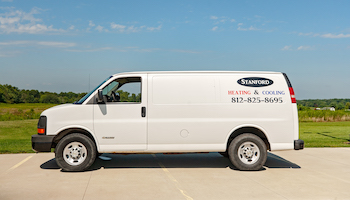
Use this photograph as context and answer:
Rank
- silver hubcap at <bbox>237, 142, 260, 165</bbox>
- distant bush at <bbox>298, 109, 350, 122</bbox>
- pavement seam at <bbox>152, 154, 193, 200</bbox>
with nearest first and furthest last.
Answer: pavement seam at <bbox>152, 154, 193, 200</bbox>
silver hubcap at <bbox>237, 142, 260, 165</bbox>
distant bush at <bbox>298, 109, 350, 122</bbox>

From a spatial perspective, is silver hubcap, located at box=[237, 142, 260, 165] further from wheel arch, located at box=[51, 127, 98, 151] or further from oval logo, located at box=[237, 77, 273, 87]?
wheel arch, located at box=[51, 127, 98, 151]

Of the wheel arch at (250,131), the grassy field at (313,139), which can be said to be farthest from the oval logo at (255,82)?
the grassy field at (313,139)

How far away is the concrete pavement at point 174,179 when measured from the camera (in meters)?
5.75

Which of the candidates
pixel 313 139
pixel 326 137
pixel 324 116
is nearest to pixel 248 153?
pixel 313 139

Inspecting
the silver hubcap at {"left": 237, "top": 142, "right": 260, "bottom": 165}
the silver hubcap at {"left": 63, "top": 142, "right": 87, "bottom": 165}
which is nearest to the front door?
the silver hubcap at {"left": 63, "top": 142, "right": 87, "bottom": 165}

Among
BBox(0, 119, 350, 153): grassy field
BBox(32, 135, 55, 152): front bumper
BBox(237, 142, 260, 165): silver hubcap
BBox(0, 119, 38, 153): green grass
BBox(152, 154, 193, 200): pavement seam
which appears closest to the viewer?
BBox(152, 154, 193, 200): pavement seam

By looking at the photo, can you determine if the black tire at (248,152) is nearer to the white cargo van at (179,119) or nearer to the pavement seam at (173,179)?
the white cargo van at (179,119)

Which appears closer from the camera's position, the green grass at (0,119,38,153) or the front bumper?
the front bumper

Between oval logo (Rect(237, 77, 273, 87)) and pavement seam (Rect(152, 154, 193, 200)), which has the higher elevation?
oval logo (Rect(237, 77, 273, 87))

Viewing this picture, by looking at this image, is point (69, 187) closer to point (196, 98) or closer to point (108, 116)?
point (108, 116)

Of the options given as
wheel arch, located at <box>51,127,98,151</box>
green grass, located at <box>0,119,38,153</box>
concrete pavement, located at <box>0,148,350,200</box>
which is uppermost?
wheel arch, located at <box>51,127,98,151</box>

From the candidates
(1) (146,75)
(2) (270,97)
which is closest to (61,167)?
(1) (146,75)

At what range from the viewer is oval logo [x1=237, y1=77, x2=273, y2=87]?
790 centimetres

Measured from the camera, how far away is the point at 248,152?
310 inches
